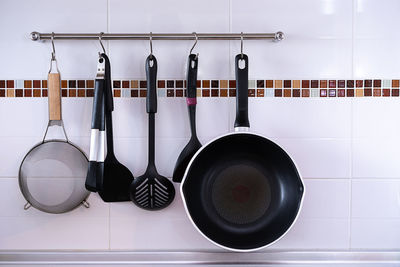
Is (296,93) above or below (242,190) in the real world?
above

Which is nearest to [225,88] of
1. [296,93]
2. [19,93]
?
[296,93]

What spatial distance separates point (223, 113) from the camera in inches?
36.6

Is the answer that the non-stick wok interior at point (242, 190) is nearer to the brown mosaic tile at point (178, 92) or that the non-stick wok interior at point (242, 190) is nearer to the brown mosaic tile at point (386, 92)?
the brown mosaic tile at point (178, 92)

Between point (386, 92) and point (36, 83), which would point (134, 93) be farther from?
point (386, 92)

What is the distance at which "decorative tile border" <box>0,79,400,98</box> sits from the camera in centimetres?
92

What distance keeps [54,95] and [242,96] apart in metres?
0.47

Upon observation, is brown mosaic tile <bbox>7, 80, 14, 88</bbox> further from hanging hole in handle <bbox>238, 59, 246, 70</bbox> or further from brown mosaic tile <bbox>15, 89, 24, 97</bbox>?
hanging hole in handle <bbox>238, 59, 246, 70</bbox>

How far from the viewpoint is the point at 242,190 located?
35.7 inches

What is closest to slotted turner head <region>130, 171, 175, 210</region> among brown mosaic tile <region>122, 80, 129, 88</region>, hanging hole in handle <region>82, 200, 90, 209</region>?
hanging hole in handle <region>82, 200, 90, 209</region>

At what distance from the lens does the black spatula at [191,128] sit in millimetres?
876

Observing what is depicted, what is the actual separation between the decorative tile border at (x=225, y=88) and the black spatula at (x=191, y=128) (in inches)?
2.0

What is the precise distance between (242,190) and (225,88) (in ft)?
0.88

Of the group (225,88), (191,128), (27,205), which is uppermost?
(225,88)

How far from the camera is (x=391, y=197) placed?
94 cm
